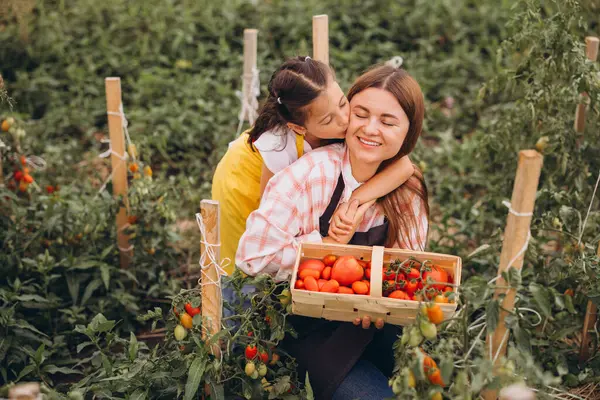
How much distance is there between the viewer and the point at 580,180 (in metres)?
3.10

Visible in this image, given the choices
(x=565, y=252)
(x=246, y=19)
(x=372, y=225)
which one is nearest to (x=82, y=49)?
(x=246, y=19)

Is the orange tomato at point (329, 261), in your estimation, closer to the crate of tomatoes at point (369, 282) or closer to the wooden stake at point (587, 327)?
the crate of tomatoes at point (369, 282)

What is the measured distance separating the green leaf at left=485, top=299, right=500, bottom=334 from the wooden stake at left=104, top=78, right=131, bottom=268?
1.97 m

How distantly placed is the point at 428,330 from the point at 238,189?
122 centimetres

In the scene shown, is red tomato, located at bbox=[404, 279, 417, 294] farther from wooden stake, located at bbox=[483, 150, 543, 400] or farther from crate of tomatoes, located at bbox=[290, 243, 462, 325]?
wooden stake, located at bbox=[483, 150, 543, 400]

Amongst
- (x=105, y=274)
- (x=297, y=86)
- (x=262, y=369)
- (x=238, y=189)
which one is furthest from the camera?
(x=105, y=274)

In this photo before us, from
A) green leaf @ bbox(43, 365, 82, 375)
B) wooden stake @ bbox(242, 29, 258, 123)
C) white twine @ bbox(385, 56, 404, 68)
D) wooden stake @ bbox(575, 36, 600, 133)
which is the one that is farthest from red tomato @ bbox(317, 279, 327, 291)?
wooden stake @ bbox(575, 36, 600, 133)

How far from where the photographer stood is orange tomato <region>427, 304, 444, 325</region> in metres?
1.82

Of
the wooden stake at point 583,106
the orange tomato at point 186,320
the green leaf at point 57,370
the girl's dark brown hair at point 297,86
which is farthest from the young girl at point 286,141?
the wooden stake at point 583,106

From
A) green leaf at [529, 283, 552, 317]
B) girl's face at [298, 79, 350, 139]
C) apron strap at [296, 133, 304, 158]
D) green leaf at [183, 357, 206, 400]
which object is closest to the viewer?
green leaf at [529, 283, 552, 317]

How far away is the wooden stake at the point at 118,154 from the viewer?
307 centimetres

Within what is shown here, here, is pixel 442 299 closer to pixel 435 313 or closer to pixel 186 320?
pixel 435 313

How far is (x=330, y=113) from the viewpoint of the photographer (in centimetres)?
245

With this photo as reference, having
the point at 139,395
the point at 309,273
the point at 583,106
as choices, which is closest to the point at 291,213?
the point at 309,273
